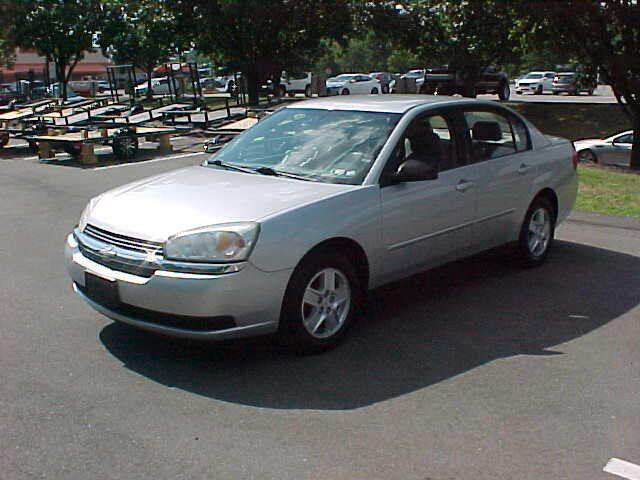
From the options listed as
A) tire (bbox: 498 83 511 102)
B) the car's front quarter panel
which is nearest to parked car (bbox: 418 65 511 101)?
tire (bbox: 498 83 511 102)

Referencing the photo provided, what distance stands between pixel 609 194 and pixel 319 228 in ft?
24.3

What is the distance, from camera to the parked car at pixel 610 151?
1717 centimetres

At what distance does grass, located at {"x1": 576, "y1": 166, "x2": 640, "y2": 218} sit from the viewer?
1012cm

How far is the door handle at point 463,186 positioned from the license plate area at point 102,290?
2.77 m

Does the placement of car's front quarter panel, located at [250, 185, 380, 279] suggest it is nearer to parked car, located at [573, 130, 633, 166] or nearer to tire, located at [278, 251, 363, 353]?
tire, located at [278, 251, 363, 353]

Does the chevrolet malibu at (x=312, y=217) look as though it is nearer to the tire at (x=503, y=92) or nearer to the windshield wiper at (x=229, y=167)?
the windshield wiper at (x=229, y=167)

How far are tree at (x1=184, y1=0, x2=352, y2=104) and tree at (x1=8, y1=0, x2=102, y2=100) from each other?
990 centimetres

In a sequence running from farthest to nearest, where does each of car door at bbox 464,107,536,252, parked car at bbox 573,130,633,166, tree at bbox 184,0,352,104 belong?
tree at bbox 184,0,352,104 → parked car at bbox 573,130,633,166 → car door at bbox 464,107,536,252

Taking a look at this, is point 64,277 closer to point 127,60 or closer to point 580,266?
point 580,266

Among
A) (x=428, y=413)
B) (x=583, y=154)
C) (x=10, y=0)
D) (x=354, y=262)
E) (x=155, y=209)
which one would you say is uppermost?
(x=10, y=0)

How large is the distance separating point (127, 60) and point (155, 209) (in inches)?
1717

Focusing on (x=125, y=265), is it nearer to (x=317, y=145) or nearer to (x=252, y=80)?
(x=317, y=145)

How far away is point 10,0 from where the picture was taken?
3962cm

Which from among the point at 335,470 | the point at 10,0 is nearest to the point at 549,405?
the point at 335,470
